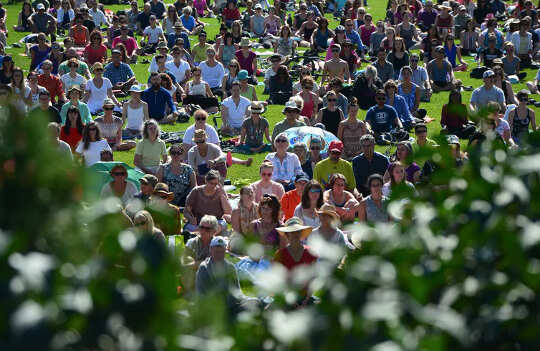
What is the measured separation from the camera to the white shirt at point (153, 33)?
84.9 feet

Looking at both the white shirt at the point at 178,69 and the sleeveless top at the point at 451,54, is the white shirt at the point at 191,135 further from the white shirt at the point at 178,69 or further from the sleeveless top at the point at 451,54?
the sleeveless top at the point at 451,54

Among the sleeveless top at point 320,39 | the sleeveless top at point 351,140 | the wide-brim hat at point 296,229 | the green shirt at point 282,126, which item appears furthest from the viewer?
the sleeveless top at point 320,39

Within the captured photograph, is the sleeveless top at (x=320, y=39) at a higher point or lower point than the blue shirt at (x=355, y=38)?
lower

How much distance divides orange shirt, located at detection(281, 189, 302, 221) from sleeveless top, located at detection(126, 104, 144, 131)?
18.1 ft

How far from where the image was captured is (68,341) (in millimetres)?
2885

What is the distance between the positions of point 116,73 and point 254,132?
5.47 m

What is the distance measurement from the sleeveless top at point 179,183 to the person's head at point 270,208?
239 centimetres

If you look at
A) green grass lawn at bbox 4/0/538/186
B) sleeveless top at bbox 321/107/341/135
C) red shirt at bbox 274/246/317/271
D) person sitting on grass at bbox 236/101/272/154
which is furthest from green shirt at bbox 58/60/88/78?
red shirt at bbox 274/246/317/271

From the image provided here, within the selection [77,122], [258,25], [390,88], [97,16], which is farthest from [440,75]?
[97,16]

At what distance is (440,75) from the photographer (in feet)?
70.3

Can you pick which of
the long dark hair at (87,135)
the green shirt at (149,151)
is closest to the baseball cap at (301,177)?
the green shirt at (149,151)

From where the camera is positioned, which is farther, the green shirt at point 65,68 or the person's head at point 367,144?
the green shirt at point 65,68

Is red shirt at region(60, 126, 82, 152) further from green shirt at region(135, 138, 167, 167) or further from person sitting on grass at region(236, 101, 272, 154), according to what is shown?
person sitting on grass at region(236, 101, 272, 154)

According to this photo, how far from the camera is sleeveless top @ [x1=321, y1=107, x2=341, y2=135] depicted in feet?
54.3
